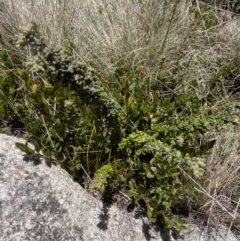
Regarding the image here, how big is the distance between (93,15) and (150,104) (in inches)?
44.3

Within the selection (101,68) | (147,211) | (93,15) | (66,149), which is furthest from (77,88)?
(93,15)

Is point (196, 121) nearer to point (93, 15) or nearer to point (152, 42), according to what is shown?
point (152, 42)

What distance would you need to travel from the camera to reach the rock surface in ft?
5.64

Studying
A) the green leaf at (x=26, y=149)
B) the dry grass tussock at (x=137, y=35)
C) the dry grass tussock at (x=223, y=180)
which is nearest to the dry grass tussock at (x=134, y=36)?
the dry grass tussock at (x=137, y=35)

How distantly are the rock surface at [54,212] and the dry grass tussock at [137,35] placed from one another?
0.95 m

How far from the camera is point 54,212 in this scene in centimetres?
178

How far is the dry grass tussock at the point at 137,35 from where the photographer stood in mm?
2666

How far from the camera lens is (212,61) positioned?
2863mm

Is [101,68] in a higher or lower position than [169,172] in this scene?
higher

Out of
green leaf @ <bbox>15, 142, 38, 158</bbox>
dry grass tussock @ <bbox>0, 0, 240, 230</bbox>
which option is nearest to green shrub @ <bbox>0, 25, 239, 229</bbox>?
green leaf @ <bbox>15, 142, 38, 158</bbox>

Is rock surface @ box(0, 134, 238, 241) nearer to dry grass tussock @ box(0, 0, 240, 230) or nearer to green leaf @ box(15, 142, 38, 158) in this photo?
green leaf @ box(15, 142, 38, 158)

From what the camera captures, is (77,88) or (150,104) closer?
(77,88)

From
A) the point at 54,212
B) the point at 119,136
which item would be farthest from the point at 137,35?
the point at 54,212

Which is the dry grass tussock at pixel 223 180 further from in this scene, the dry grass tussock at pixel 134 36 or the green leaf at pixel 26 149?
the green leaf at pixel 26 149
